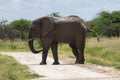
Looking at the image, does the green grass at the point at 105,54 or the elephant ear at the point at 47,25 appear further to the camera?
the green grass at the point at 105,54

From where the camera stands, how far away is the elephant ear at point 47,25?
75.4 feet

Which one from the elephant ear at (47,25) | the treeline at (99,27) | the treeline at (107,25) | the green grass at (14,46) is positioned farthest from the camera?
the treeline at (107,25)

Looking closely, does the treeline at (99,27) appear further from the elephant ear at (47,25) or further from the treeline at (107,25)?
Answer: the elephant ear at (47,25)

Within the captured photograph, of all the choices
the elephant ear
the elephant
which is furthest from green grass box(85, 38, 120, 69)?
the elephant ear

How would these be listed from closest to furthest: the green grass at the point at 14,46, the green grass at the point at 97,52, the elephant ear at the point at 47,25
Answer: the elephant ear at the point at 47,25 → the green grass at the point at 97,52 → the green grass at the point at 14,46

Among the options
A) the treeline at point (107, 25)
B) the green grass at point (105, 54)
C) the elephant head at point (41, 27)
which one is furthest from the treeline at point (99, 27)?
the elephant head at point (41, 27)

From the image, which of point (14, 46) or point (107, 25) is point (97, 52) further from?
point (107, 25)

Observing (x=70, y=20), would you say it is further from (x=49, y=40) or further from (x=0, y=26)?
(x=0, y=26)

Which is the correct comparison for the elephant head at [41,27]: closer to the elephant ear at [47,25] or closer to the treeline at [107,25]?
the elephant ear at [47,25]

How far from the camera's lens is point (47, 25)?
23078mm

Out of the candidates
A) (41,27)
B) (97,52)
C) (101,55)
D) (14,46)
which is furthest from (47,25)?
(14,46)

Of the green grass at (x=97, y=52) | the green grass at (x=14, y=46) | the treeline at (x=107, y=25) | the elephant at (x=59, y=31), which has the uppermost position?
the elephant at (x=59, y=31)

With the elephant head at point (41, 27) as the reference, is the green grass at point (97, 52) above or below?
below

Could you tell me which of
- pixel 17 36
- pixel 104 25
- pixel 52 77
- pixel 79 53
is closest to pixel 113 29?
pixel 104 25
